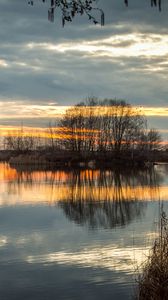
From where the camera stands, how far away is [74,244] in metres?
13.4

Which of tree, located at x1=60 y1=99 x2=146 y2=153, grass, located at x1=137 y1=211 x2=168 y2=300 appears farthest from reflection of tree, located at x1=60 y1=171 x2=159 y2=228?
tree, located at x1=60 y1=99 x2=146 y2=153

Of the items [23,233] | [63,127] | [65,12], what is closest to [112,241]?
[23,233]

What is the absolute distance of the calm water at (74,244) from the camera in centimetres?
952

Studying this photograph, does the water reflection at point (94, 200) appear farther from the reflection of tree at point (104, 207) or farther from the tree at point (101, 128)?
the tree at point (101, 128)

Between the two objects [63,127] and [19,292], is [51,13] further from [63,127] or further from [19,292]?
[63,127]

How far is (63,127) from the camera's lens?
245ft

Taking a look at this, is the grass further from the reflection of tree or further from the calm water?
the reflection of tree

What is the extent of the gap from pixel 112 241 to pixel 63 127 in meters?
61.5

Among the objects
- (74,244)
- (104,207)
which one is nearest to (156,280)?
(74,244)

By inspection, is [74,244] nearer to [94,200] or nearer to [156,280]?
[156,280]

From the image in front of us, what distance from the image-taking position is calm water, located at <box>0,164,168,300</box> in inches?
375

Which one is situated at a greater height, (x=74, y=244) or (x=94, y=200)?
(x=74, y=244)

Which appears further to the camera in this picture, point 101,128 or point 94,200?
point 101,128

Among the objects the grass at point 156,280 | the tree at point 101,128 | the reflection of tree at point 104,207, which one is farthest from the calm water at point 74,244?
the tree at point 101,128
